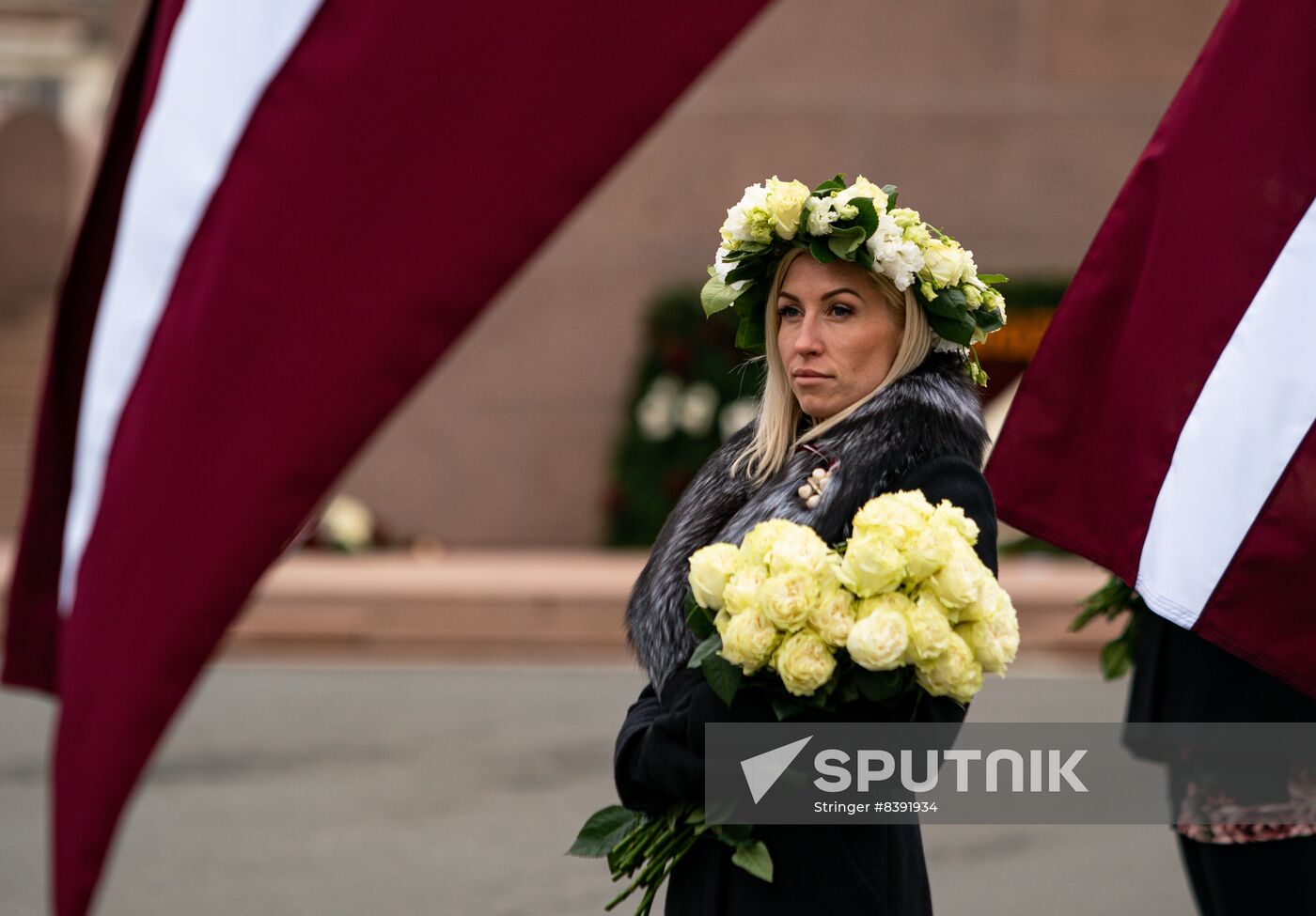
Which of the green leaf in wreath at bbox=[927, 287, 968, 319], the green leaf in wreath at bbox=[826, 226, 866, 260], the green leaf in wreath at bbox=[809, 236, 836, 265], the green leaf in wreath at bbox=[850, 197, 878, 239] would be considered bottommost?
the green leaf in wreath at bbox=[927, 287, 968, 319]

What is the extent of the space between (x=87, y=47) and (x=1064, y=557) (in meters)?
31.4

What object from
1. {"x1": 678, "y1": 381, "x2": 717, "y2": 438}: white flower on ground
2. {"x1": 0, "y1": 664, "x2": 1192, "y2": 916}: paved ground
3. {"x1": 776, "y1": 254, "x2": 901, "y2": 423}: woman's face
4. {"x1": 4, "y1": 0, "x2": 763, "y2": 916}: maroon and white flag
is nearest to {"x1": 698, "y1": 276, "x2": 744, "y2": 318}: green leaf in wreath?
{"x1": 776, "y1": 254, "x2": 901, "y2": 423}: woman's face

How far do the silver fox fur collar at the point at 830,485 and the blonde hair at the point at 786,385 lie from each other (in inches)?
0.9

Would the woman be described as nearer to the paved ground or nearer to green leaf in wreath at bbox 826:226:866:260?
green leaf in wreath at bbox 826:226:866:260

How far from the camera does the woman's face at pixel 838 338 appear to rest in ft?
9.23

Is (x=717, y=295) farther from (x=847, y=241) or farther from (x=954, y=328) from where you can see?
(x=954, y=328)

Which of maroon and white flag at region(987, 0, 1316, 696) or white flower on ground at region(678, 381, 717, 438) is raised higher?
maroon and white flag at region(987, 0, 1316, 696)

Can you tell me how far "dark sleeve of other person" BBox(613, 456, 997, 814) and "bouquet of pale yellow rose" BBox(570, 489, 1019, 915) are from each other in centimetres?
5

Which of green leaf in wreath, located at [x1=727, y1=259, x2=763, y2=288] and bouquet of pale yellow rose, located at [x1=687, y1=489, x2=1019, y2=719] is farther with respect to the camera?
green leaf in wreath, located at [x1=727, y1=259, x2=763, y2=288]

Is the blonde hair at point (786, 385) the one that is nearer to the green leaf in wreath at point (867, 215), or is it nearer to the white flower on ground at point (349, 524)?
the green leaf in wreath at point (867, 215)

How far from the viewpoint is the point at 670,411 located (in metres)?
14.1

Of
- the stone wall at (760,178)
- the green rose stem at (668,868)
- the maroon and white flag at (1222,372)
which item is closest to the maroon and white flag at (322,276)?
the green rose stem at (668,868)

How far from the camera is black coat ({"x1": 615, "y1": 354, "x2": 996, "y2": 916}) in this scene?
106 inches

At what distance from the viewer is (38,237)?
22000mm
